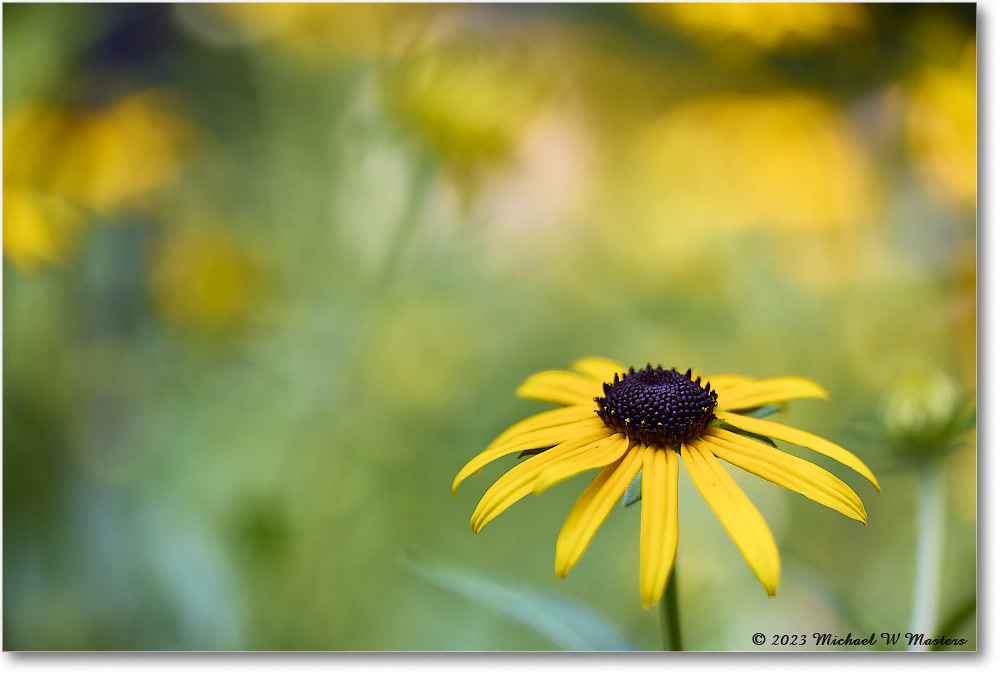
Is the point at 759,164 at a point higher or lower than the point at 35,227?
higher

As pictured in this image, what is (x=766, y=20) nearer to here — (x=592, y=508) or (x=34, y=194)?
(x=592, y=508)

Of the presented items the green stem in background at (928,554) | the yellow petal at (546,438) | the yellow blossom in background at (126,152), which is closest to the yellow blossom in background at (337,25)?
the yellow blossom in background at (126,152)

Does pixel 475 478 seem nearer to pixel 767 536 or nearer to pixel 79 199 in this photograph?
pixel 767 536

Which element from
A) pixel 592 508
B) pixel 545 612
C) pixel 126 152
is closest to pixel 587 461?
pixel 592 508

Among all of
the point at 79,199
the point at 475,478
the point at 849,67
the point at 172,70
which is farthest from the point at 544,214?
the point at 79,199

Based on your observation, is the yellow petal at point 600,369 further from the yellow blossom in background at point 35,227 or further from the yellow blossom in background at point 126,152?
the yellow blossom in background at point 35,227

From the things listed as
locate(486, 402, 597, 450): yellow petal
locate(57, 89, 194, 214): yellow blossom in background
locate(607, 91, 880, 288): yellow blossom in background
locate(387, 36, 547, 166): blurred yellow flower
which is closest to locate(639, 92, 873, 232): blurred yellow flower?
locate(607, 91, 880, 288): yellow blossom in background
